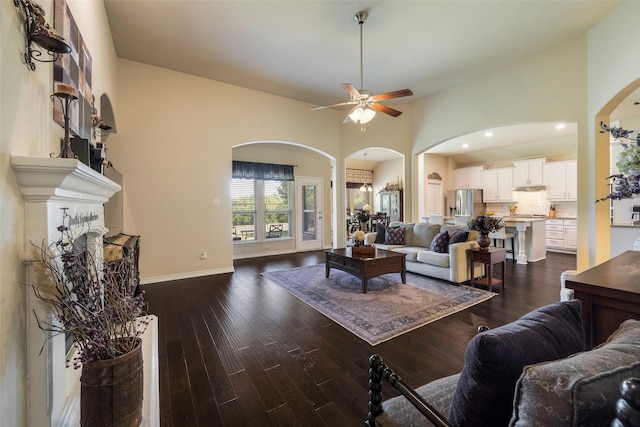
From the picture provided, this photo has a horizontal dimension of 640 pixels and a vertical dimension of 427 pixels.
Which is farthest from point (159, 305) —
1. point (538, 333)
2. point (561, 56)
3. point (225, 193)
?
point (561, 56)

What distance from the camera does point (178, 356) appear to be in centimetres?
226

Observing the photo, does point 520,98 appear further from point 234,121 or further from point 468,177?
point 468,177

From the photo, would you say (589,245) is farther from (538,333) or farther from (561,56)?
(538,333)

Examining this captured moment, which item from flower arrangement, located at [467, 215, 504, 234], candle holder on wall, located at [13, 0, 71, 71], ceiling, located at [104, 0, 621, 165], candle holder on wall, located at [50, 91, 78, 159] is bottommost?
flower arrangement, located at [467, 215, 504, 234]

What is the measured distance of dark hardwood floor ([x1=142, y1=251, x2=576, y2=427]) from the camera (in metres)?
1.68

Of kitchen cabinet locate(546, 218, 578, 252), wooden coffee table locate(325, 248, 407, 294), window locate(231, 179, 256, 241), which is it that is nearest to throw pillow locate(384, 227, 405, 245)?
wooden coffee table locate(325, 248, 407, 294)

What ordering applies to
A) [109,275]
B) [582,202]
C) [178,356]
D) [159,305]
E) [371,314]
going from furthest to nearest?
[582,202]
[159,305]
[371,314]
[178,356]
[109,275]

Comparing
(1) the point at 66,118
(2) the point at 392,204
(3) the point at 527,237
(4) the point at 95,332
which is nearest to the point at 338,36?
(1) the point at 66,118

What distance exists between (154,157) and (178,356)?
3352mm

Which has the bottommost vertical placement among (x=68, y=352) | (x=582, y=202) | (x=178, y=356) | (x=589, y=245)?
(x=178, y=356)

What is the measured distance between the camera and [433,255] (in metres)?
4.21

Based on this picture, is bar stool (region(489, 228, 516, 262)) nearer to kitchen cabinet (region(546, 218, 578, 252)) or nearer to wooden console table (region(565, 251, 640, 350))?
kitchen cabinet (region(546, 218, 578, 252))

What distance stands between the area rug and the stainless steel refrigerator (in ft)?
16.6

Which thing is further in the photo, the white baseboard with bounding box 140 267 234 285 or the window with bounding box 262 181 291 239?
the window with bounding box 262 181 291 239
